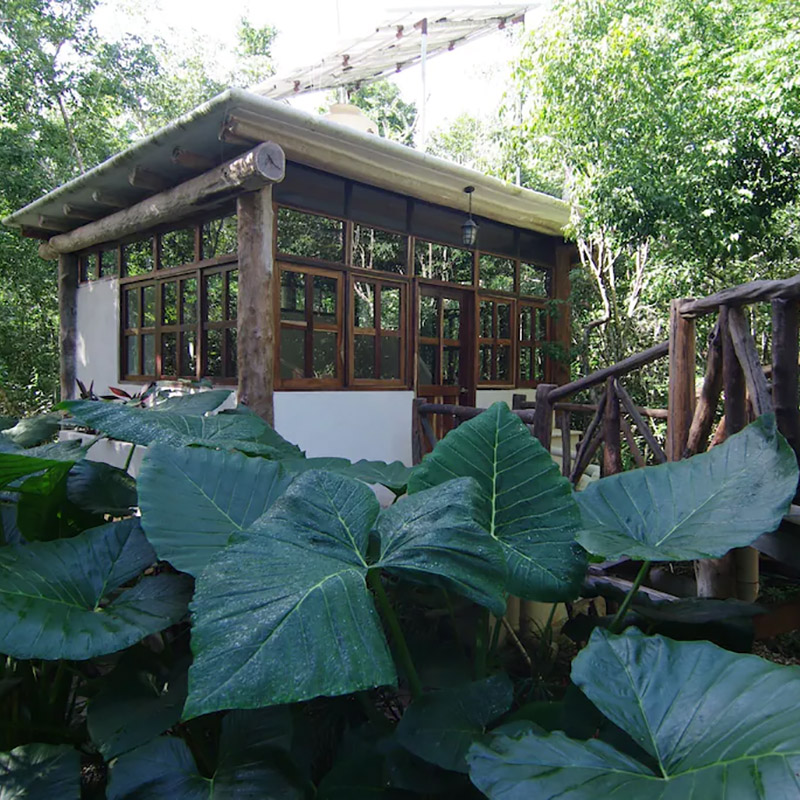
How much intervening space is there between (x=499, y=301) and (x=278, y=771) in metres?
6.43

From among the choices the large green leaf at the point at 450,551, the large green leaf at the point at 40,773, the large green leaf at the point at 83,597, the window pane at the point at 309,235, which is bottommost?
the large green leaf at the point at 40,773

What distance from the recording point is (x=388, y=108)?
19.7 metres

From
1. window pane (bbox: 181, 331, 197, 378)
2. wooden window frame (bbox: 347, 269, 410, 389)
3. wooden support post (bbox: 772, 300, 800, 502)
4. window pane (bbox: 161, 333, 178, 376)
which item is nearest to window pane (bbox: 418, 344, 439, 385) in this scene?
wooden window frame (bbox: 347, 269, 410, 389)

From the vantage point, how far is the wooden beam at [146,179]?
4910mm

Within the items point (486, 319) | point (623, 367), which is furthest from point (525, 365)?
point (623, 367)

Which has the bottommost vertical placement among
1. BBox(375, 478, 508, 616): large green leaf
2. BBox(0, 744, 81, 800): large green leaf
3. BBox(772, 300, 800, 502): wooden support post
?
BBox(0, 744, 81, 800): large green leaf

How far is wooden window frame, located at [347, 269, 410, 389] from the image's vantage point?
17.8 ft

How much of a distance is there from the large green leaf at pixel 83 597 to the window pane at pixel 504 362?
20.3 feet

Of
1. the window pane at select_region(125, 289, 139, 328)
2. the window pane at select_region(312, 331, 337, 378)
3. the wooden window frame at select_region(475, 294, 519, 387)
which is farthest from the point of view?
the wooden window frame at select_region(475, 294, 519, 387)

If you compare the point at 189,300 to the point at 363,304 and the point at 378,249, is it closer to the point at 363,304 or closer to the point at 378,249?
the point at 363,304

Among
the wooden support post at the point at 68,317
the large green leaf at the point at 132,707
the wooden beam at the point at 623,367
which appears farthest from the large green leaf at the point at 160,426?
the wooden support post at the point at 68,317

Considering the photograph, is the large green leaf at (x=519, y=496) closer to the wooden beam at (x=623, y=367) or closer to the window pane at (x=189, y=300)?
the wooden beam at (x=623, y=367)

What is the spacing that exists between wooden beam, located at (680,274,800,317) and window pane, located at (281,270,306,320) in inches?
132

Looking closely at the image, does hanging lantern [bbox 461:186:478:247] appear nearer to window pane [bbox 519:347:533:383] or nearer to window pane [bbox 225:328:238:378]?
window pane [bbox 519:347:533:383]
